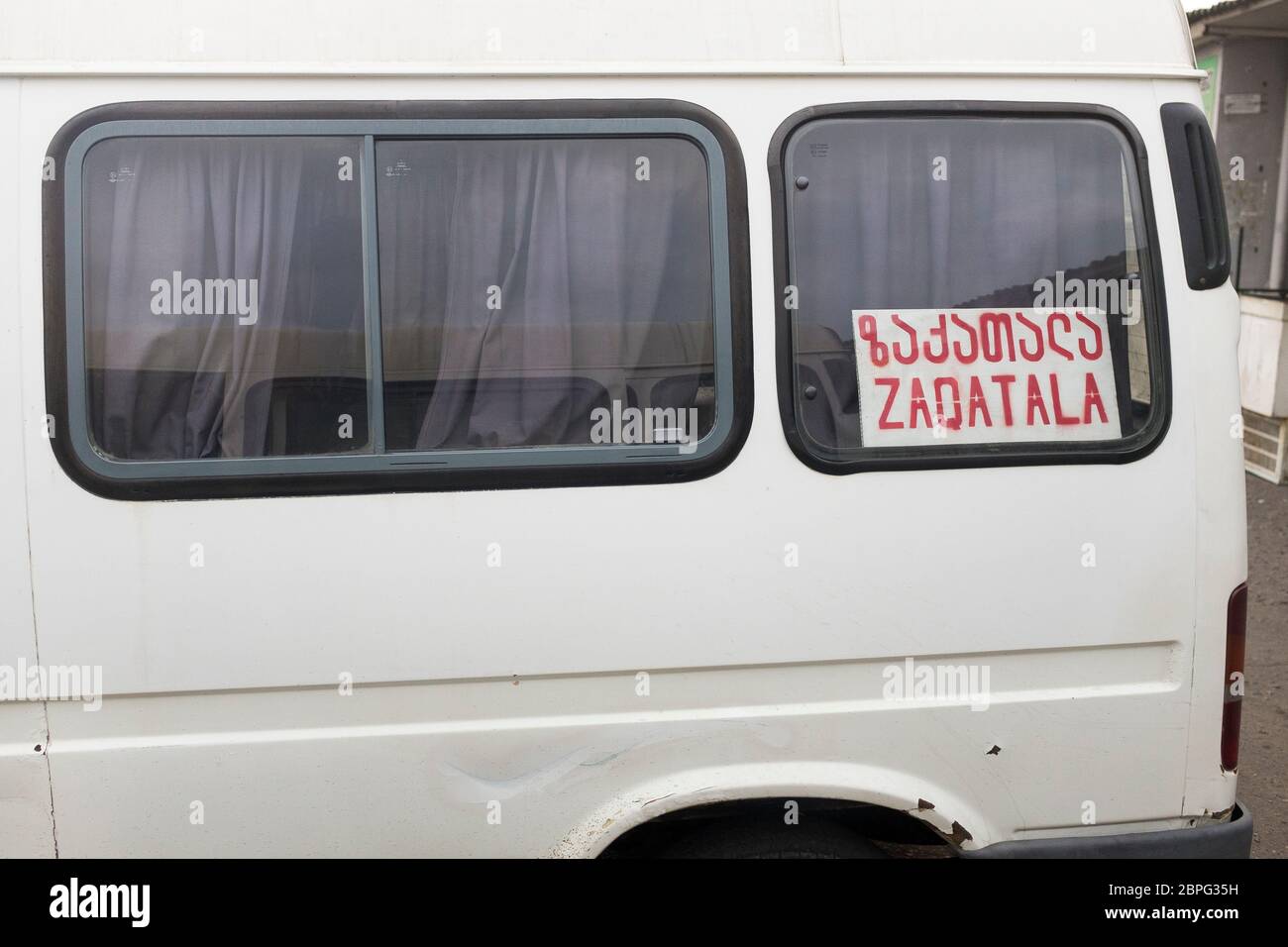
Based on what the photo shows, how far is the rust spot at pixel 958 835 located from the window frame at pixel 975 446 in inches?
31.5

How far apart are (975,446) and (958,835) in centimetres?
87

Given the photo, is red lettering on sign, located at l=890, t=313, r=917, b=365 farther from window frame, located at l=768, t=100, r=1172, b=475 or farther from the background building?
the background building

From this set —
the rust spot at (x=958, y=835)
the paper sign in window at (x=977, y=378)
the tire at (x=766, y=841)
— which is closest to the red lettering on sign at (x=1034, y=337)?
the paper sign in window at (x=977, y=378)

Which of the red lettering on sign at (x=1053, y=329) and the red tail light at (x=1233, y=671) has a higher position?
the red lettering on sign at (x=1053, y=329)

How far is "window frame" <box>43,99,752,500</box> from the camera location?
2238 mm

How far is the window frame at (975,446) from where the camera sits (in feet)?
7.78

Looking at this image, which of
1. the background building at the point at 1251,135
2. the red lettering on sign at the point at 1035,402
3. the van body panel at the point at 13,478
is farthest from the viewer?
the background building at the point at 1251,135

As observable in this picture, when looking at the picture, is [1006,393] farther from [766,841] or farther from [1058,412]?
[766,841]

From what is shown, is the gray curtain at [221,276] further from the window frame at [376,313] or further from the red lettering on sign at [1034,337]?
the red lettering on sign at [1034,337]

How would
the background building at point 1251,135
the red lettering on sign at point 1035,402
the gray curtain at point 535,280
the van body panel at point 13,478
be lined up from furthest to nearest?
the background building at point 1251,135
the red lettering on sign at point 1035,402
the gray curtain at point 535,280
the van body panel at point 13,478

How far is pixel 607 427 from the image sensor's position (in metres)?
2.37

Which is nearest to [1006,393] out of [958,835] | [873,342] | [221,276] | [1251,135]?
[873,342]
